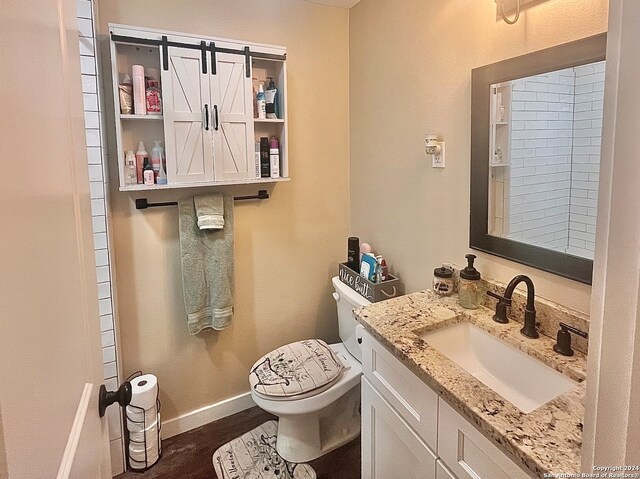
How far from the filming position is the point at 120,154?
1.73 metres

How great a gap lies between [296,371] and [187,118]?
122cm

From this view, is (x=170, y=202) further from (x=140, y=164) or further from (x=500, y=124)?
(x=500, y=124)

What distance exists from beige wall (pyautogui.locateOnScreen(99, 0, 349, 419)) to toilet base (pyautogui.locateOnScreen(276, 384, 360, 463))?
479 mm

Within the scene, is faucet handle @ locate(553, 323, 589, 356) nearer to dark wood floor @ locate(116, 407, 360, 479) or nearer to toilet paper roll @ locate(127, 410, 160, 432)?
dark wood floor @ locate(116, 407, 360, 479)

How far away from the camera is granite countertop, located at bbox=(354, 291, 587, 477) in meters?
0.86

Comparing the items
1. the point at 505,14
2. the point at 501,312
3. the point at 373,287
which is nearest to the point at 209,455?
the point at 373,287

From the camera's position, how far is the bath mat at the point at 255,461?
6.16 ft

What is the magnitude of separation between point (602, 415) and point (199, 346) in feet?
6.25

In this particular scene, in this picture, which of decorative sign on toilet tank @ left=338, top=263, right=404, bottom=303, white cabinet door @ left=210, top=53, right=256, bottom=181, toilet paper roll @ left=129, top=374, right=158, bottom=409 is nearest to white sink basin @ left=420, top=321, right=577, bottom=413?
decorative sign on toilet tank @ left=338, top=263, right=404, bottom=303

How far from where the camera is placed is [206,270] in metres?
2.00

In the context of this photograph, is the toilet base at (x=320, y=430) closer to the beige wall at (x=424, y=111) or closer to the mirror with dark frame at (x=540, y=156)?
the beige wall at (x=424, y=111)

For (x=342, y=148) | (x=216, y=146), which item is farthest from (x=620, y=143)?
(x=342, y=148)

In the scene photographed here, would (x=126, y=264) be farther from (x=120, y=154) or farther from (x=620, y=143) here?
(x=620, y=143)

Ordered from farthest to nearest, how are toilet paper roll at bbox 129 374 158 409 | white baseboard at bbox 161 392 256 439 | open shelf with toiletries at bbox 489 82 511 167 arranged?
white baseboard at bbox 161 392 256 439
toilet paper roll at bbox 129 374 158 409
open shelf with toiletries at bbox 489 82 511 167
